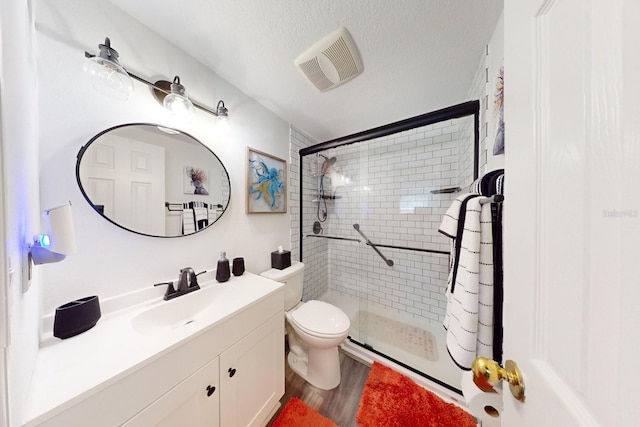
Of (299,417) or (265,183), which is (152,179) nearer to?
(265,183)

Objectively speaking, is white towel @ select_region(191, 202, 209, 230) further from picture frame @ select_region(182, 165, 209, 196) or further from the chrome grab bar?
the chrome grab bar

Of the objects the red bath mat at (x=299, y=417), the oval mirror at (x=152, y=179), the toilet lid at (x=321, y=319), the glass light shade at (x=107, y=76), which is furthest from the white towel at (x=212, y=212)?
the red bath mat at (x=299, y=417)

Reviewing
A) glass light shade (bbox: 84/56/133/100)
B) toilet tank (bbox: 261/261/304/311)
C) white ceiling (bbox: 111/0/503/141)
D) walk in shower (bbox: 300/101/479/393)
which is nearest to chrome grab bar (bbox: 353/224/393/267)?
walk in shower (bbox: 300/101/479/393)

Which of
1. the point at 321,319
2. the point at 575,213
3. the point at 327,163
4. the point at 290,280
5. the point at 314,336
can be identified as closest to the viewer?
the point at 575,213

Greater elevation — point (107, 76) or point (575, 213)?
point (107, 76)

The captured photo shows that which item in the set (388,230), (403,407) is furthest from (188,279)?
(388,230)

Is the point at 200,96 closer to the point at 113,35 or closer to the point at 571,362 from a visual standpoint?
the point at 113,35

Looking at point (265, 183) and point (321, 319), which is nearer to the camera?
point (321, 319)

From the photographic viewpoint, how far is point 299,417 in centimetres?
115

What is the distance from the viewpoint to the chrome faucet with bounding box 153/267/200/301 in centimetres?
104

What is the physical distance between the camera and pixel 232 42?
1.08m

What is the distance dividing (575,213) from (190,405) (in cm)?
128

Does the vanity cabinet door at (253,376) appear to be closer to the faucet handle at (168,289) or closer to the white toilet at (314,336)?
the white toilet at (314,336)

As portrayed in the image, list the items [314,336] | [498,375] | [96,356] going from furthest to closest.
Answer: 1. [314,336]
2. [96,356]
3. [498,375]
